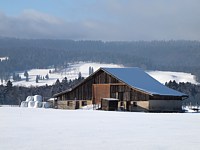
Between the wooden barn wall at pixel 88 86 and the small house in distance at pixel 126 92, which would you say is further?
the wooden barn wall at pixel 88 86

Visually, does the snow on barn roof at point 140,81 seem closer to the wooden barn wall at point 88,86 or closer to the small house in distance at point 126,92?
the small house in distance at point 126,92

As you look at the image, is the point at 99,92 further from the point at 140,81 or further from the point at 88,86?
the point at 140,81

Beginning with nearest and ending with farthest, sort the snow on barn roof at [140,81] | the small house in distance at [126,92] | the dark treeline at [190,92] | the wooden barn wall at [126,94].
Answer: the small house in distance at [126,92] → the wooden barn wall at [126,94] → the snow on barn roof at [140,81] → the dark treeline at [190,92]

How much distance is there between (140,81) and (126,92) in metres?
4.53

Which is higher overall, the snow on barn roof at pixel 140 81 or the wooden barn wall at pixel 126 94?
the snow on barn roof at pixel 140 81

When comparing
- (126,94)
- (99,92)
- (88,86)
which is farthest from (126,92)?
(88,86)

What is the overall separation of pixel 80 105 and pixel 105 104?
7961 mm

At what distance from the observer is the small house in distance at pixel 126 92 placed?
63969 mm

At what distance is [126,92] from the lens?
6631cm

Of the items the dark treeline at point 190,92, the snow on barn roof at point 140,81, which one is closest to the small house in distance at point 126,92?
the snow on barn roof at point 140,81

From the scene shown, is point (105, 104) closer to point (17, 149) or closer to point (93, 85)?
point (93, 85)

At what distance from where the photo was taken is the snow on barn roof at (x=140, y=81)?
65875 millimetres

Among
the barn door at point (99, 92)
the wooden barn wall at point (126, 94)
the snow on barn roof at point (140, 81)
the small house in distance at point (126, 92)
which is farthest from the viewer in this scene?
the barn door at point (99, 92)

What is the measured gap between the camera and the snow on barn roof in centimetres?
6588
